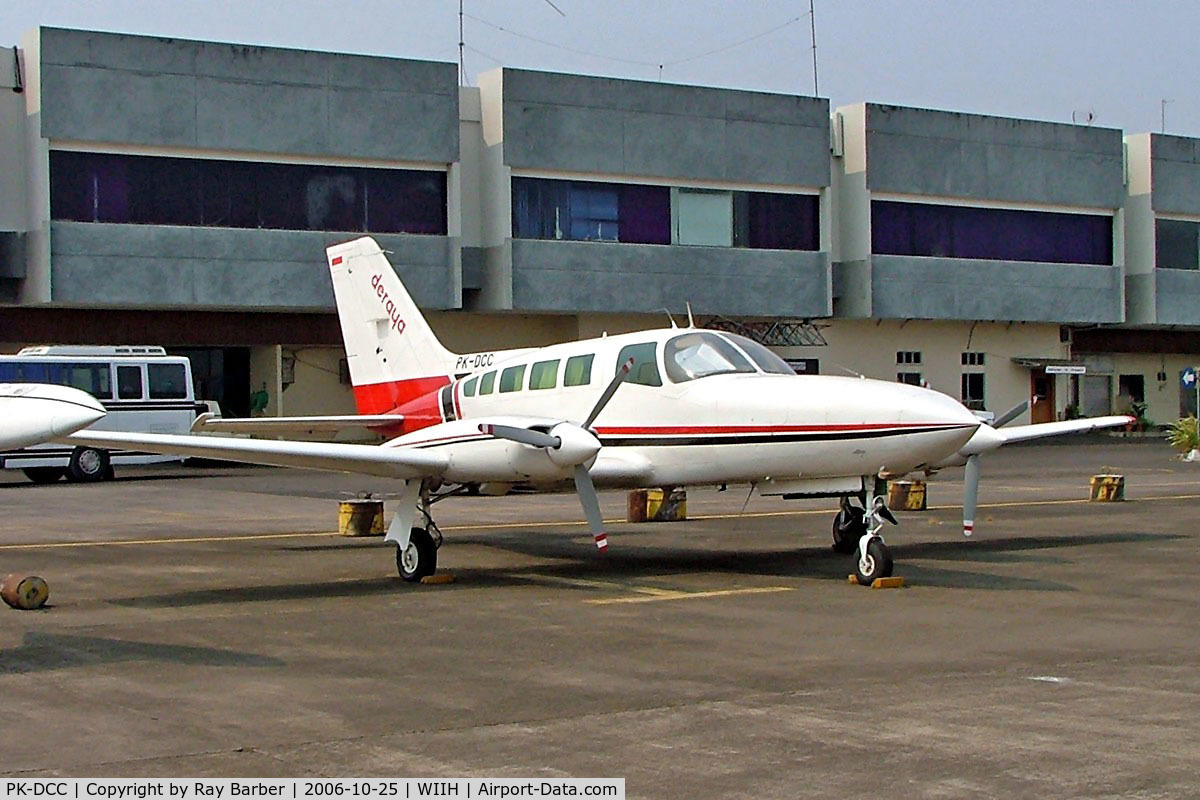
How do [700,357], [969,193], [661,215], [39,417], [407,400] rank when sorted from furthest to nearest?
[969,193]
[661,215]
[407,400]
[700,357]
[39,417]

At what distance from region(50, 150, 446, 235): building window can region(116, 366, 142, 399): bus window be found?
18.8ft

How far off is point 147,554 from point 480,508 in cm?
845

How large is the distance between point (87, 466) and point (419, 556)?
74.7 ft

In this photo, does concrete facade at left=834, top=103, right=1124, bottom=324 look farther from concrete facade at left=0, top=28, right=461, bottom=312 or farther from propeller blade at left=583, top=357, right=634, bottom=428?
propeller blade at left=583, top=357, right=634, bottom=428

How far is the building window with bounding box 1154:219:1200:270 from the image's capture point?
58.3 m

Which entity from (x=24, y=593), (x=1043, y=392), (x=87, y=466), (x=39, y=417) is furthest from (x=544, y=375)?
(x=1043, y=392)

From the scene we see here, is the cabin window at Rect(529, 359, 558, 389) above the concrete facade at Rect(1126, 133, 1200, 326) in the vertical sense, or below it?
below

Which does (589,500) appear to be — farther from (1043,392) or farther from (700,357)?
(1043,392)

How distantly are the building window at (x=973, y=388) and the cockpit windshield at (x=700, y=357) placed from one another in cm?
4134

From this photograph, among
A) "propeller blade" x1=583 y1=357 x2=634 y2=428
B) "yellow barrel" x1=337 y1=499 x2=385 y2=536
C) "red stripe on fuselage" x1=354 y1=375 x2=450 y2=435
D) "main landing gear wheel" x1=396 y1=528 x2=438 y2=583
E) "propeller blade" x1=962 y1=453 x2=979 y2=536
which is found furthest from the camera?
"yellow barrel" x1=337 y1=499 x2=385 y2=536

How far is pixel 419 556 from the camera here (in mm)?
15336

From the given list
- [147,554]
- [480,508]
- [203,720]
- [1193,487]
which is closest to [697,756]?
[203,720]

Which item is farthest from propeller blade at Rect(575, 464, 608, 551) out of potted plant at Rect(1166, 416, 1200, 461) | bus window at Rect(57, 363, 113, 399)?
potted plant at Rect(1166, 416, 1200, 461)

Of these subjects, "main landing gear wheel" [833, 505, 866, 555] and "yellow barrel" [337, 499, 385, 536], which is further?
"yellow barrel" [337, 499, 385, 536]
